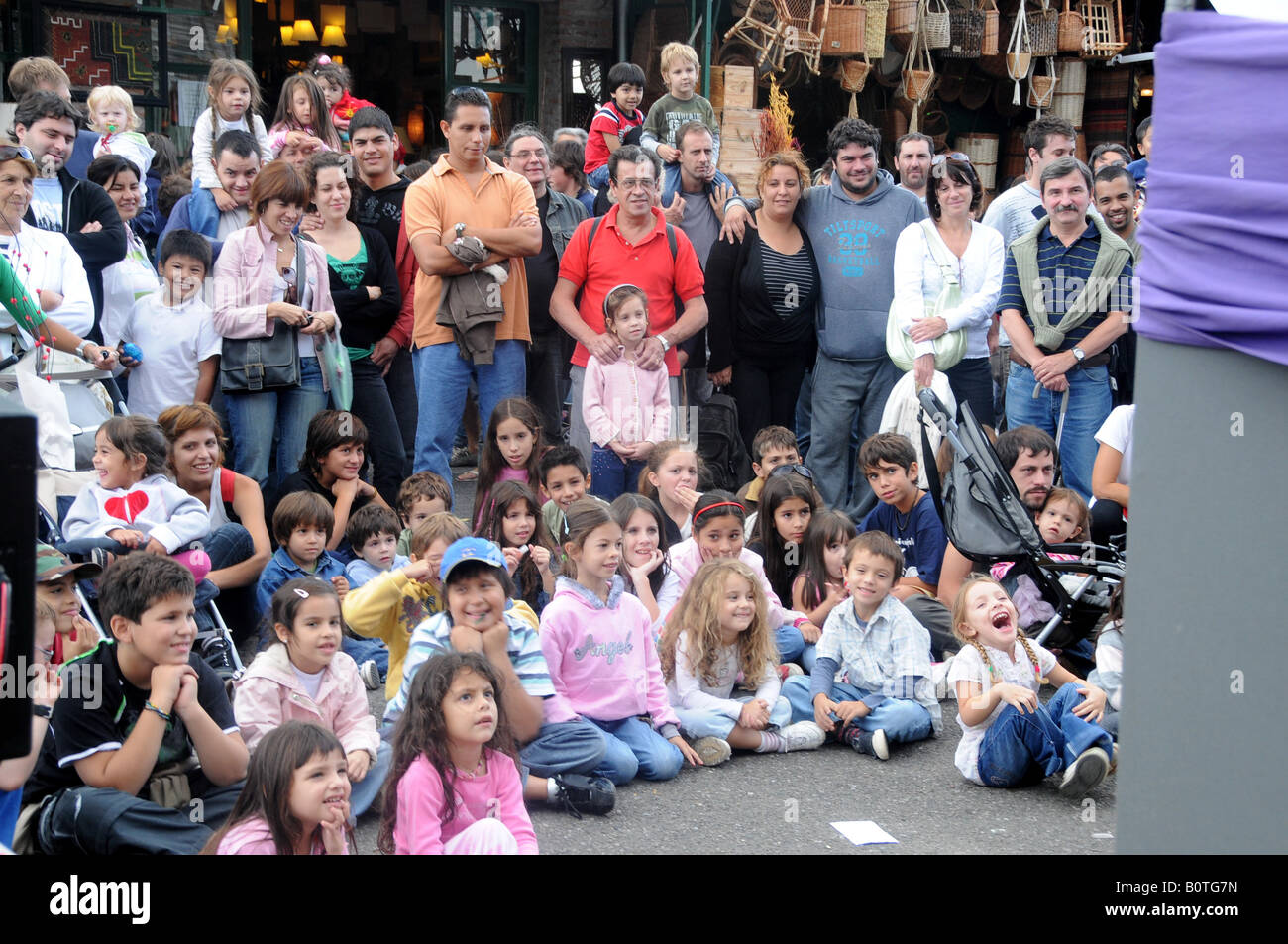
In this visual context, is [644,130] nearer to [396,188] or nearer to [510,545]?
[396,188]

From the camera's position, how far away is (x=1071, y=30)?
49.4ft

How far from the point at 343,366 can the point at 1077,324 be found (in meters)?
3.68

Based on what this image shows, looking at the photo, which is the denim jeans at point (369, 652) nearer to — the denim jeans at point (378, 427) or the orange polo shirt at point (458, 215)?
the denim jeans at point (378, 427)

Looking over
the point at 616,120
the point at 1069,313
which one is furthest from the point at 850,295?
the point at 616,120

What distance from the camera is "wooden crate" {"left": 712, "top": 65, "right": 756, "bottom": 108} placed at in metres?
13.2

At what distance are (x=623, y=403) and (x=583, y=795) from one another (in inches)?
112

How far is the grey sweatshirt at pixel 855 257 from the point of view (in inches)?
297

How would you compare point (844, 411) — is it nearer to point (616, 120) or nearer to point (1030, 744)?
point (1030, 744)

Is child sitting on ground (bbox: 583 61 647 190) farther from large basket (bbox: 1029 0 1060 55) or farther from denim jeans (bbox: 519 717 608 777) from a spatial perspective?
large basket (bbox: 1029 0 1060 55)

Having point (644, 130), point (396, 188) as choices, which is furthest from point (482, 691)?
point (644, 130)

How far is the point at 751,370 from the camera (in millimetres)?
7738

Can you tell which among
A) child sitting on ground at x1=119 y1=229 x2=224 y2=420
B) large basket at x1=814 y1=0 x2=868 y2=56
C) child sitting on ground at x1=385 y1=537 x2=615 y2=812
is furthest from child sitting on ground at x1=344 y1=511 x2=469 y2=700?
large basket at x1=814 y1=0 x2=868 y2=56

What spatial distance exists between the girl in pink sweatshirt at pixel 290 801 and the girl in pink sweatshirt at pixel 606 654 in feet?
4.79

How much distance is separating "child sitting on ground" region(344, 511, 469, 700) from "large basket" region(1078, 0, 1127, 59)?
1229cm
